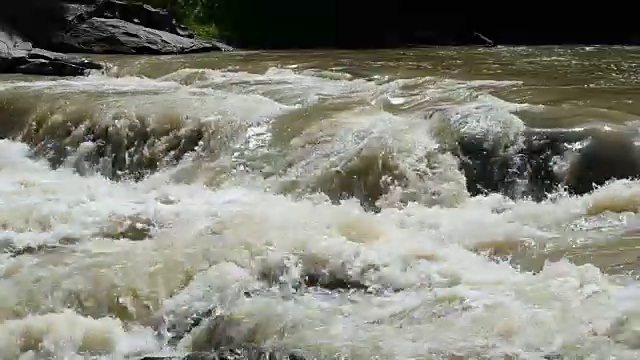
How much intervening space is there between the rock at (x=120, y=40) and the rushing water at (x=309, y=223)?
13.5ft

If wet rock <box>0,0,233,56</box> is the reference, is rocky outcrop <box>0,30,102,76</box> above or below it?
below

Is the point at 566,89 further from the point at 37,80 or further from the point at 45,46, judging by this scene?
the point at 45,46

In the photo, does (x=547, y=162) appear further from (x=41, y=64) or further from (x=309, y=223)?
→ (x=41, y=64)

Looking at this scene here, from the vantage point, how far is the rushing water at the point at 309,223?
4.18 m

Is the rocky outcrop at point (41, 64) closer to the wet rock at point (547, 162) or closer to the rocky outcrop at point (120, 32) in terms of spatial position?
the rocky outcrop at point (120, 32)

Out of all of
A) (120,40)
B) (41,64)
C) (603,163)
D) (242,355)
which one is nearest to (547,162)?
(603,163)

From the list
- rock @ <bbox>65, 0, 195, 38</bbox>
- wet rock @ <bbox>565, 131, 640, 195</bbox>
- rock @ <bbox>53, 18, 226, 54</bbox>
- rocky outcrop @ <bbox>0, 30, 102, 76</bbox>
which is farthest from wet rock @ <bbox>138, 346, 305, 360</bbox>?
rock @ <bbox>65, 0, 195, 38</bbox>

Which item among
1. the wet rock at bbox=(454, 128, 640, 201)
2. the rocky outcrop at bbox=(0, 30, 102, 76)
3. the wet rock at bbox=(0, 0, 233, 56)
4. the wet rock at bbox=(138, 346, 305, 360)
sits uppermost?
the wet rock at bbox=(0, 0, 233, 56)

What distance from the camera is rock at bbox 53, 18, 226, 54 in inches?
583

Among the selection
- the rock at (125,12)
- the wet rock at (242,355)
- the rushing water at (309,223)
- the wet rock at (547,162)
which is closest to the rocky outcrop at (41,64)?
the rushing water at (309,223)

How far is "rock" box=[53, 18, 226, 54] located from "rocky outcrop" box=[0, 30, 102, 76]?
224cm

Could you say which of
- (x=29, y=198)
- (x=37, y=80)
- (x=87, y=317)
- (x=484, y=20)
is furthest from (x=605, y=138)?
(x=484, y=20)

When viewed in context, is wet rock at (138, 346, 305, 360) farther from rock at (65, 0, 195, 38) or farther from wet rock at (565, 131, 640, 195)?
rock at (65, 0, 195, 38)

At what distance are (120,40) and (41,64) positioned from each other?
3.07 m
